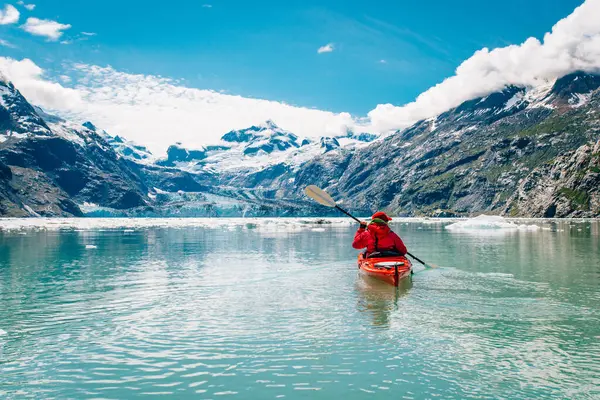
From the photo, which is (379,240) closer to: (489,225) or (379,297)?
(379,297)

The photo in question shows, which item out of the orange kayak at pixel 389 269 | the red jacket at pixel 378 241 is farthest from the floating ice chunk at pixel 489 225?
the orange kayak at pixel 389 269

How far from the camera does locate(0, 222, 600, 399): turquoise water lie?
13922 millimetres

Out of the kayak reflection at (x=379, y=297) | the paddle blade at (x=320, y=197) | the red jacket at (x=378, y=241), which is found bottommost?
the kayak reflection at (x=379, y=297)

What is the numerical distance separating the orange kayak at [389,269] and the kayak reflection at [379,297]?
388 millimetres

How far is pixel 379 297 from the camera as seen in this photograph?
28.1m

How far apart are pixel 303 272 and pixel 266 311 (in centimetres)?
1547

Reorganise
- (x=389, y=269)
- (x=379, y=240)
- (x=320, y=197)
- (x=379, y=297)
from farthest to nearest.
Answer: (x=320, y=197), (x=379, y=240), (x=389, y=269), (x=379, y=297)

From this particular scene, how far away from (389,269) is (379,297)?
430cm

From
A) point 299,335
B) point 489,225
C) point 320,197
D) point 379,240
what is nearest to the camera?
point 299,335

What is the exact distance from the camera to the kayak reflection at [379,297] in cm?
2298

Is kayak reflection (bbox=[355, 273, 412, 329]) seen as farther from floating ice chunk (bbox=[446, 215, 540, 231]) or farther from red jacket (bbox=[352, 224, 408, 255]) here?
floating ice chunk (bbox=[446, 215, 540, 231])

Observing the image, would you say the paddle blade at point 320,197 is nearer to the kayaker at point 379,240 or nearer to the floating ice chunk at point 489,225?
the kayaker at point 379,240

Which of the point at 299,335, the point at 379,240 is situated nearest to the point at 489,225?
the point at 379,240

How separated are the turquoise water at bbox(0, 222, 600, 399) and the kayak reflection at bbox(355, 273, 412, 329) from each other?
129 millimetres
